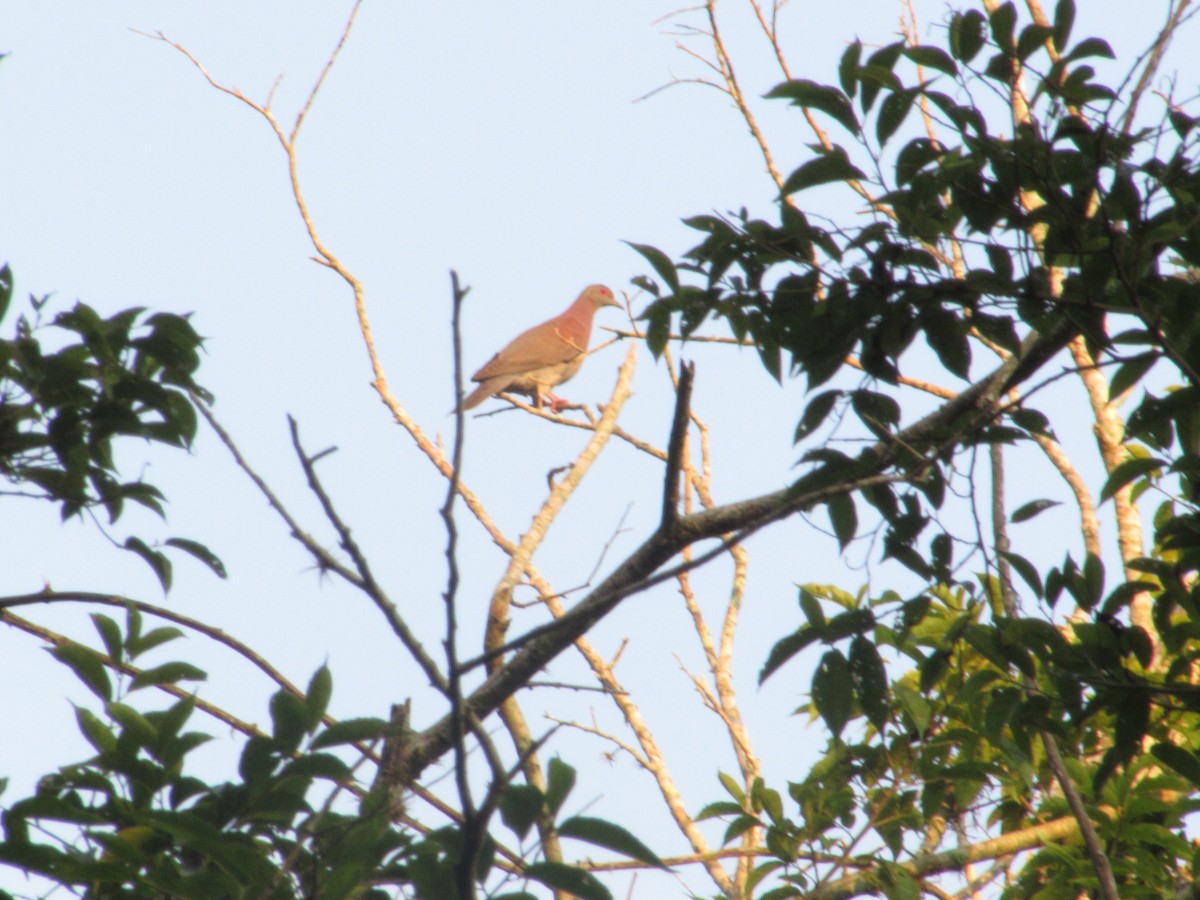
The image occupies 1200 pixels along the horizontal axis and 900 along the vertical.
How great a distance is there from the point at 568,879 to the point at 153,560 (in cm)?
137

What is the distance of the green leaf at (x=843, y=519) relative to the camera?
197cm

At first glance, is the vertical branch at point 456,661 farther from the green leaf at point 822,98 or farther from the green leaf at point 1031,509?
the green leaf at point 1031,509

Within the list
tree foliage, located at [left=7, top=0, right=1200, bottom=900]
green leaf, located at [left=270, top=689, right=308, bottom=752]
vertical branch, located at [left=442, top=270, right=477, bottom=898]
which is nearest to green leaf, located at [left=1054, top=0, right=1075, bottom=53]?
tree foliage, located at [left=7, top=0, right=1200, bottom=900]

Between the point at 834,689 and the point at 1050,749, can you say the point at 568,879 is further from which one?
the point at 1050,749

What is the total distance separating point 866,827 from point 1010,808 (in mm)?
603

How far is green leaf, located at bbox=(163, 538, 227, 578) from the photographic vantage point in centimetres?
223

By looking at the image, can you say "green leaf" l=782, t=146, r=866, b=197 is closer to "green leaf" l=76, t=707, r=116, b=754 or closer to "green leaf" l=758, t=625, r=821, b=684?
"green leaf" l=758, t=625, r=821, b=684

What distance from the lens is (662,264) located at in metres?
2.00

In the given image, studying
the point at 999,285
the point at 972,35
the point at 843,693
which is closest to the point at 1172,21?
the point at 972,35

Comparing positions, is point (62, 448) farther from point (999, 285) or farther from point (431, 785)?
point (999, 285)

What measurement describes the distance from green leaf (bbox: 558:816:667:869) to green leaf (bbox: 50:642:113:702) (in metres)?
0.82

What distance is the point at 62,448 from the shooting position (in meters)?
2.04

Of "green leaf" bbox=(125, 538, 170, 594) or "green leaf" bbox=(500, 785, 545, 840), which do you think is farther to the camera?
"green leaf" bbox=(125, 538, 170, 594)

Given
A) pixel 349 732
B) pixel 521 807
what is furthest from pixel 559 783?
pixel 349 732
